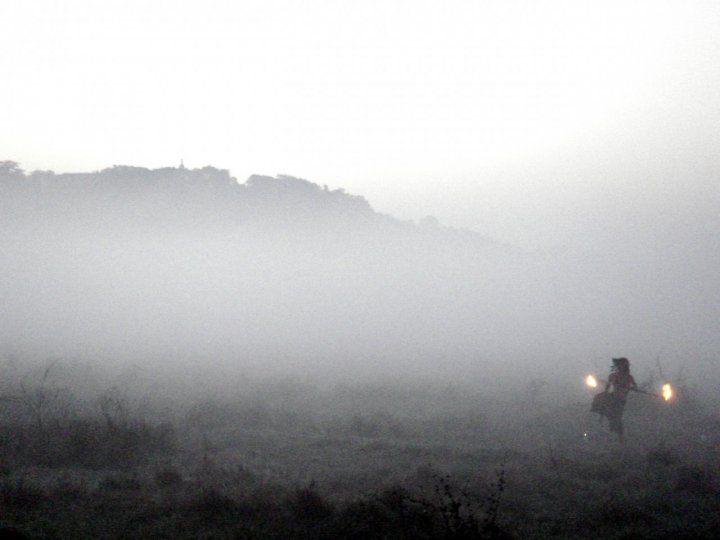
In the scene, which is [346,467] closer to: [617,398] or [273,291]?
[617,398]

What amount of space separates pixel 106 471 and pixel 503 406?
36.1 feet

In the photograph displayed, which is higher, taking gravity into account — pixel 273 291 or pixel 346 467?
pixel 273 291

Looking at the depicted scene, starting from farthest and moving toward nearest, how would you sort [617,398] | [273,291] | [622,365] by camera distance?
[273,291]
[622,365]
[617,398]

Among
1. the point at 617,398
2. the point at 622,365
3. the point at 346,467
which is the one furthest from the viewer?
the point at 622,365

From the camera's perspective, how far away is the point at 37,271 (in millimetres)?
36656

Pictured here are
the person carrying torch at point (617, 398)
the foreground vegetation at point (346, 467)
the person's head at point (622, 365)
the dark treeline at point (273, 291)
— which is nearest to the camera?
the foreground vegetation at point (346, 467)

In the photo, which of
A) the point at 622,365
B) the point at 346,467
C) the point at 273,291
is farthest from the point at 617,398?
the point at 273,291

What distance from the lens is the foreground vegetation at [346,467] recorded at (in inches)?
247

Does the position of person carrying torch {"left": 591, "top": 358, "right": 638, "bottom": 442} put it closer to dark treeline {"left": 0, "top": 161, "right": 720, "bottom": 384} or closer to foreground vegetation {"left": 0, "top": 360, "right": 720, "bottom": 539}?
foreground vegetation {"left": 0, "top": 360, "right": 720, "bottom": 539}

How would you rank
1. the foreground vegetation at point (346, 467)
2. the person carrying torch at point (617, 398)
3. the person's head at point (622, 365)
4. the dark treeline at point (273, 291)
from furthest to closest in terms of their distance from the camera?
the dark treeline at point (273, 291), the person's head at point (622, 365), the person carrying torch at point (617, 398), the foreground vegetation at point (346, 467)

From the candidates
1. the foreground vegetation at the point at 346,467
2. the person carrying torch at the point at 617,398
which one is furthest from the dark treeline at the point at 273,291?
the person carrying torch at the point at 617,398

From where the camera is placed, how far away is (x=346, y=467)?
9156 millimetres

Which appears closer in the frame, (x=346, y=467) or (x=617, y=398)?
(x=346, y=467)

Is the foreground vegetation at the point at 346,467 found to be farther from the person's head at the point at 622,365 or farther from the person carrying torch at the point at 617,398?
the person's head at the point at 622,365
